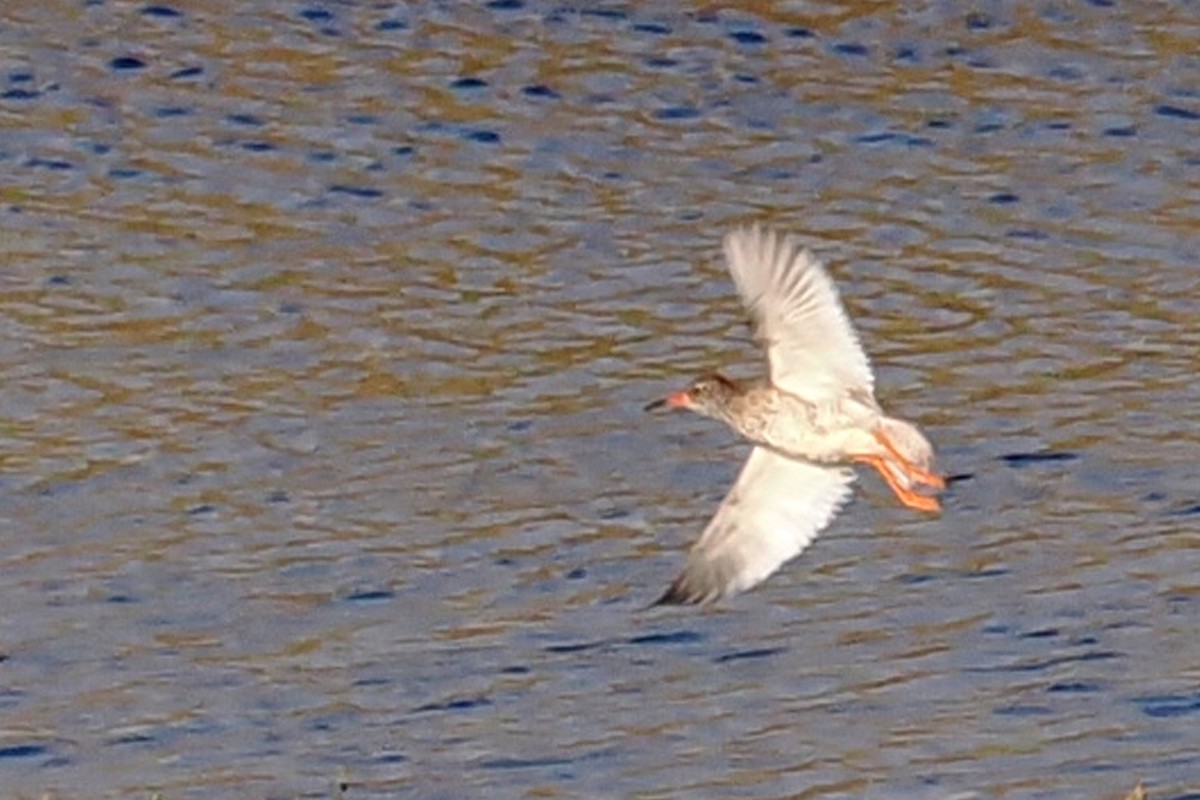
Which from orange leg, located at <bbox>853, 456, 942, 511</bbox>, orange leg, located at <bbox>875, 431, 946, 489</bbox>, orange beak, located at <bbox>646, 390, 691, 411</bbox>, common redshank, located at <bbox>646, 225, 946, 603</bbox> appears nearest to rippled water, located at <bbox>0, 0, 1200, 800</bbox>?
orange beak, located at <bbox>646, 390, 691, 411</bbox>

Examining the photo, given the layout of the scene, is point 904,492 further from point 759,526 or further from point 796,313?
point 796,313

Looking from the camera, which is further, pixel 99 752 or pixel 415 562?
pixel 415 562

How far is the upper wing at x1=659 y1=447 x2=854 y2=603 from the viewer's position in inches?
377

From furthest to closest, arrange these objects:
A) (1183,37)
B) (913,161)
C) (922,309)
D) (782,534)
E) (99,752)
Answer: (1183,37)
(913,161)
(922,309)
(99,752)
(782,534)

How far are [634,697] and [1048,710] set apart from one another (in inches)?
52.4

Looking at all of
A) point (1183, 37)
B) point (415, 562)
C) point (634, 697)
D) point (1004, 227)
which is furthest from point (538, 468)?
point (1183, 37)

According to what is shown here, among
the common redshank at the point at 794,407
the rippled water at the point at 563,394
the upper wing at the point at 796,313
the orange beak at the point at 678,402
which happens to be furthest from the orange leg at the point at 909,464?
the rippled water at the point at 563,394

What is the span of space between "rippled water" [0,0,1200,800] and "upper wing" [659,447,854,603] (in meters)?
1.48

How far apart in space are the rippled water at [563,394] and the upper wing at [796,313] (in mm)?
2103

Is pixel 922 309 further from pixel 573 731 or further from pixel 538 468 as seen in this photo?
pixel 573 731

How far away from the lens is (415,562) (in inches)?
492

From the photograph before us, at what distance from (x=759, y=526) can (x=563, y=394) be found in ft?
13.1

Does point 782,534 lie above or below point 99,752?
above


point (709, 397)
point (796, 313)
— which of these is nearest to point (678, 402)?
point (709, 397)
